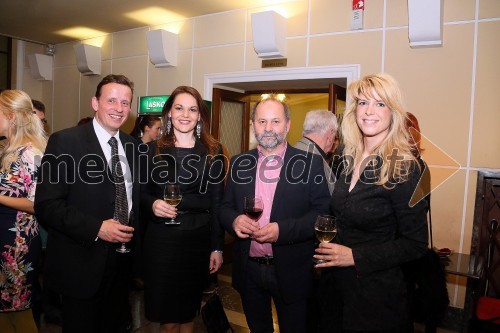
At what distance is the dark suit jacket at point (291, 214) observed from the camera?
2.03 meters

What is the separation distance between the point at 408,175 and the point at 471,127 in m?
2.51

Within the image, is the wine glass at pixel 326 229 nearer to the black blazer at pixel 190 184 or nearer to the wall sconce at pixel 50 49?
the black blazer at pixel 190 184

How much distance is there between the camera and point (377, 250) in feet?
5.02

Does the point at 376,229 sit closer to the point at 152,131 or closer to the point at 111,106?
the point at 111,106

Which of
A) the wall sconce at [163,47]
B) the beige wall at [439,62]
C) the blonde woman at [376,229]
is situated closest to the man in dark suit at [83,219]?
the blonde woman at [376,229]

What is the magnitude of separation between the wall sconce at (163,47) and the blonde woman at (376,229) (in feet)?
13.7

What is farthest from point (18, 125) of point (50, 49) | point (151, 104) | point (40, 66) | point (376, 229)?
point (50, 49)

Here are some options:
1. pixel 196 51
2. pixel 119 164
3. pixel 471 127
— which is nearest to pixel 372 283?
pixel 119 164

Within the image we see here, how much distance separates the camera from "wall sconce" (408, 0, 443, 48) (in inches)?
137

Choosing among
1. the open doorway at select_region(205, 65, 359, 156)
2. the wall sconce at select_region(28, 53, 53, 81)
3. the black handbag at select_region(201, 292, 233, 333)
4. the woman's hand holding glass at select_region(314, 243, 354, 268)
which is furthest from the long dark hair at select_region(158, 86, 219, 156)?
the wall sconce at select_region(28, 53, 53, 81)

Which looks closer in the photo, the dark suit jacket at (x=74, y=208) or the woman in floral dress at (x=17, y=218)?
the dark suit jacket at (x=74, y=208)

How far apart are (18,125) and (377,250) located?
220cm

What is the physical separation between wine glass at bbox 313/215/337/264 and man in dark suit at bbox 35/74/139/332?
93 cm

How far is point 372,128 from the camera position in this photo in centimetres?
166
